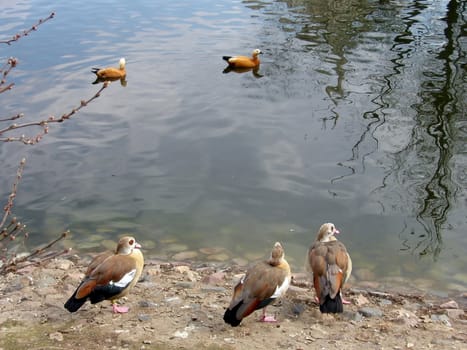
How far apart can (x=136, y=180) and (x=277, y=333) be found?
5.99 m

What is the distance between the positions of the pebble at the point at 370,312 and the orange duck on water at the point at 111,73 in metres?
11.2

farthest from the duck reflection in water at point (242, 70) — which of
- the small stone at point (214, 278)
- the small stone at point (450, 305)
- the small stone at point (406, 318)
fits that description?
the small stone at point (406, 318)

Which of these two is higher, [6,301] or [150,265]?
[6,301]

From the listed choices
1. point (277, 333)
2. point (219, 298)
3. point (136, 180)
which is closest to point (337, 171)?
point (136, 180)

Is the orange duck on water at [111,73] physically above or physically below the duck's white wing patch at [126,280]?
below

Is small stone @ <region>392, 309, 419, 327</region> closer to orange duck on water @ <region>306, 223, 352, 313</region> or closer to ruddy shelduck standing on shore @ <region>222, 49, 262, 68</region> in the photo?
orange duck on water @ <region>306, 223, 352, 313</region>

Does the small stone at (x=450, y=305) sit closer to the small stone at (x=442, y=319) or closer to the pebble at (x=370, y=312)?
the small stone at (x=442, y=319)

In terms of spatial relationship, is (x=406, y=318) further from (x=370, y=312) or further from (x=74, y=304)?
(x=74, y=304)

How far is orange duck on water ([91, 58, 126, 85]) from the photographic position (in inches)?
653

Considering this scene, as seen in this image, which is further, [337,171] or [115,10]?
[115,10]

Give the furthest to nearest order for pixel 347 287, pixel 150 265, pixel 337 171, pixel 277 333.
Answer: pixel 337 171, pixel 150 265, pixel 347 287, pixel 277 333

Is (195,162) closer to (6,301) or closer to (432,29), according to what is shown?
(6,301)

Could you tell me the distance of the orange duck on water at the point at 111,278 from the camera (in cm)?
658

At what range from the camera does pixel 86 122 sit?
14469 mm
